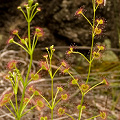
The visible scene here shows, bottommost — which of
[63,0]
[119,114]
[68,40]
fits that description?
[119,114]

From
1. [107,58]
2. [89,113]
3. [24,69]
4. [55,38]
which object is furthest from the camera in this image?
[55,38]

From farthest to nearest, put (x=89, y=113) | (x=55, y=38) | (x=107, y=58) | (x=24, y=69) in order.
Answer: (x=55, y=38) → (x=107, y=58) → (x=24, y=69) → (x=89, y=113)

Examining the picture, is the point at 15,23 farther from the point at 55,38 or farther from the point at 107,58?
the point at 107,58

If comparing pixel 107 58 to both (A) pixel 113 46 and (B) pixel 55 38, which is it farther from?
(B) pixel 55 38

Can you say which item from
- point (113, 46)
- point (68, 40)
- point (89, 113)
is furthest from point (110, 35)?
point (89, 113)

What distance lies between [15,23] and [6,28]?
46mm

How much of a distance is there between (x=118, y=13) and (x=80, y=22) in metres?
0.14

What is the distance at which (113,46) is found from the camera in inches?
36.3

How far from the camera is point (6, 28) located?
0.97 meters

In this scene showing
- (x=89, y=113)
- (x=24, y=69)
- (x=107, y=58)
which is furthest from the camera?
(x=107, y=58)

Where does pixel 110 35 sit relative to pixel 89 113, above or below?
above

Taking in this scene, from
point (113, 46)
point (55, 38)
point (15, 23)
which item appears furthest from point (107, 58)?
point (15, 23)

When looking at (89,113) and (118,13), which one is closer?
(89,113)

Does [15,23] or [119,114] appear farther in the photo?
[15,23]
